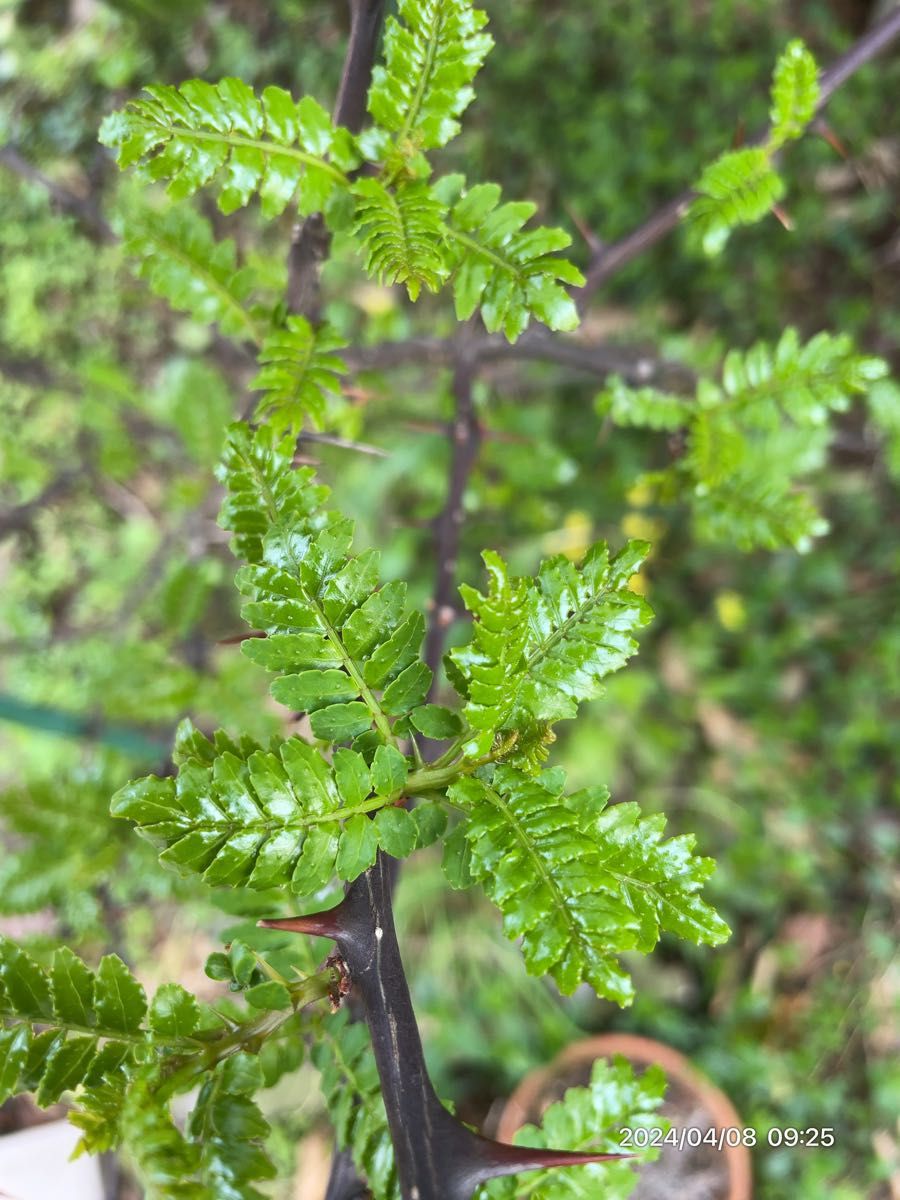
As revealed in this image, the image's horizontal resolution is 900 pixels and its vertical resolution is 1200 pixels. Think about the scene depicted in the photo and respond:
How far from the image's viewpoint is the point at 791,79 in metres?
1.19

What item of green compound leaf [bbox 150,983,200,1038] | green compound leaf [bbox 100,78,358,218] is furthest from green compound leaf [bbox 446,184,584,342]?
green compound leaf [bbox 150,983,200,1038]

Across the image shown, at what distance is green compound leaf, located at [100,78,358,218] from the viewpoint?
870mm

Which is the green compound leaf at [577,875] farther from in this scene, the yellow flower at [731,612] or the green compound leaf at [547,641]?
the yellow flower at [731,612]

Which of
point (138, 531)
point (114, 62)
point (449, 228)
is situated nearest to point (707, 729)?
point (138, 531)

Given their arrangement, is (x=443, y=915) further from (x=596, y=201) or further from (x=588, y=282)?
(x=596, y=201)

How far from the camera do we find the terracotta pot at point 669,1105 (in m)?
2.35

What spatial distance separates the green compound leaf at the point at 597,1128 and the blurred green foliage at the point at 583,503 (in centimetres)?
100

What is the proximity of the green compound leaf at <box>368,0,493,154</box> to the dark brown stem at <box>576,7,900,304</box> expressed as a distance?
38 centimetres

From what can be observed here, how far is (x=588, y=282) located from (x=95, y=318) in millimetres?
1787

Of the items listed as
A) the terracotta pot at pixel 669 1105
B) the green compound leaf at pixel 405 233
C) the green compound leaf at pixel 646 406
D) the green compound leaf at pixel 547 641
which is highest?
the green compound leaf at pixel 646 406

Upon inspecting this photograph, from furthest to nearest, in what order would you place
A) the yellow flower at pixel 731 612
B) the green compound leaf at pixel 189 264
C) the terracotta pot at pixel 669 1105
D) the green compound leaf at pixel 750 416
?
the yellow flower at pixel 731 612 < the terracotta pot at pixel 669 1105 < the green compound leaf at pixel 750 416 < the green compound leaf at pixel 189 264

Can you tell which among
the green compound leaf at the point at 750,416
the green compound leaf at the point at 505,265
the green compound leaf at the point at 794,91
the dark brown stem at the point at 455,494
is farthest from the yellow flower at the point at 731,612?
the green compound leaf at the point at 505,265

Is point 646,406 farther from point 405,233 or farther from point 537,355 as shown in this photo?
point 405,233

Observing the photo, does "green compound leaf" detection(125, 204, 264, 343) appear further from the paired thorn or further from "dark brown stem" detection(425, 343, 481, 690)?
the paired thorn
